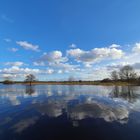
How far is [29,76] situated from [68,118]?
114148mm

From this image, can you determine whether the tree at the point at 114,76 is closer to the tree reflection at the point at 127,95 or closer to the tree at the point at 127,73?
the tree at the point at 127,73

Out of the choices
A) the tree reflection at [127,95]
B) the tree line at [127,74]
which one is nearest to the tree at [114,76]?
the tree line at [127,74]

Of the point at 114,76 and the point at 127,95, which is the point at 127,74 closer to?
the point at 114,76

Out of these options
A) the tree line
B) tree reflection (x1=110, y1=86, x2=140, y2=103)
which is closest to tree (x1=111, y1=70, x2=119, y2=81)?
the tree line

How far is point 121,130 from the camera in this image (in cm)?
855

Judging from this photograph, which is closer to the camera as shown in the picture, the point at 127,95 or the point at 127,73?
the point at 127,95

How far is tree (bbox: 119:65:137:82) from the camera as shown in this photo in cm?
8464

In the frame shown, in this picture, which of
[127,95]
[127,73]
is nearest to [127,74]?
[127,73]

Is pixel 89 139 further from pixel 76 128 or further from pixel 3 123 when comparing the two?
pixel 3 123

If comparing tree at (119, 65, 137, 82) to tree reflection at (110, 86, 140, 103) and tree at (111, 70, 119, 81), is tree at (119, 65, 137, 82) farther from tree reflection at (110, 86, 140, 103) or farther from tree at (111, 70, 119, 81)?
tree reflection at (110, 86, 140, 103)

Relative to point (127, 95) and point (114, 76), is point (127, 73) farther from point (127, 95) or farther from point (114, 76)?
point (127, 95)

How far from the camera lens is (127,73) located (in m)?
86.9

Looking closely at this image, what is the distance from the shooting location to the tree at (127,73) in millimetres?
84637

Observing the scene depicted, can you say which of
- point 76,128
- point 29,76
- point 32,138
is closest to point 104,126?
point 76,128
